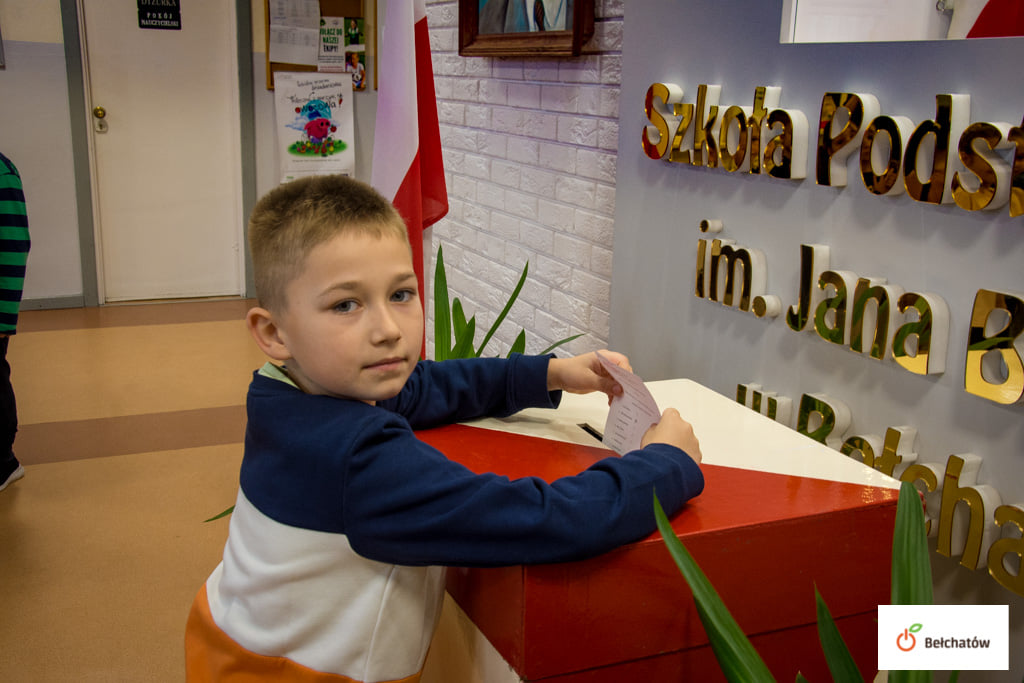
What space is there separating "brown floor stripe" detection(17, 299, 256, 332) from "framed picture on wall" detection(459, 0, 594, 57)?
8.21ft

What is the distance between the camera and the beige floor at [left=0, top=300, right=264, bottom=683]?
2113 millimetres

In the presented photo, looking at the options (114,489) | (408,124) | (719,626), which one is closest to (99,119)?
(114,489)

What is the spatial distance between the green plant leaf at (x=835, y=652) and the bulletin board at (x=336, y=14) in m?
5.04

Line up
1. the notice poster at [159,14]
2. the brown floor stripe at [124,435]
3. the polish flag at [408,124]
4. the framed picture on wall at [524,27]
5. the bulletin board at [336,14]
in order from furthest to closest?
the bulletin board at [336,14], the notice poster at [159,14], the brown floor stripe at [124,435], the framed picture on wall at [524,27], the polish flag at [408,124]

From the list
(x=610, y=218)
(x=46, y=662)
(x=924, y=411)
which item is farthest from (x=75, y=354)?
(x=924, y=411)

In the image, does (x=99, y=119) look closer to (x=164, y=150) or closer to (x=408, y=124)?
(x=164, y=150)

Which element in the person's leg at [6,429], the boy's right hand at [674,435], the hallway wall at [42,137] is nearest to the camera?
the boy's right hand at [674,435]

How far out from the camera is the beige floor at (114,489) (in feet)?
6.93

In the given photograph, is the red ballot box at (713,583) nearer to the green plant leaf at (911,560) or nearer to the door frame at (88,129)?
the green plant leaf at (911,560)

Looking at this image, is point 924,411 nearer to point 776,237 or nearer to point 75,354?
point 776,237

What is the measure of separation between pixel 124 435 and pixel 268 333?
262 centimetres

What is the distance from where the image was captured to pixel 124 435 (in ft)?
11.0

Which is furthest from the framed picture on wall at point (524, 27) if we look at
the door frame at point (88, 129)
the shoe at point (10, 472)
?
the door frame at point (88, 129)

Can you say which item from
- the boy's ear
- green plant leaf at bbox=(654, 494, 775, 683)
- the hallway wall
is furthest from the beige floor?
green plant leaf at bbox=(654, 494, 775, 683)
